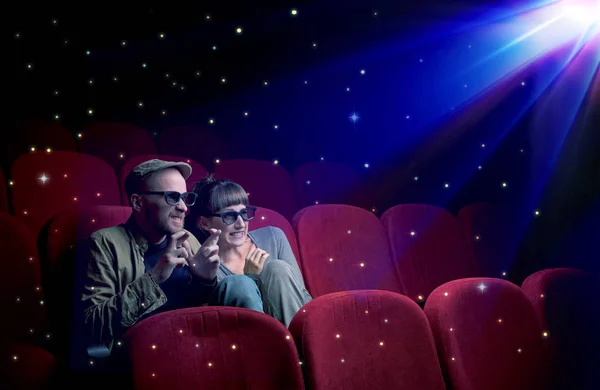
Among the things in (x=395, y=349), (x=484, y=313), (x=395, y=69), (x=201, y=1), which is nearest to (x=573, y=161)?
(x=395, y=69)

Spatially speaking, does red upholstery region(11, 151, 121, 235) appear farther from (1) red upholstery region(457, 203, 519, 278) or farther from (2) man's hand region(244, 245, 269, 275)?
(1) red upholstery region(457, 203, 519, 278)

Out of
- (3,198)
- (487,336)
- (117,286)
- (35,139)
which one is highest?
(35,139)

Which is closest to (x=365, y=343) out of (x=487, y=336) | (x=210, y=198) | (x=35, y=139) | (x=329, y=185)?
(x=487, y=336)

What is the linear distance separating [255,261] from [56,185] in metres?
0.27

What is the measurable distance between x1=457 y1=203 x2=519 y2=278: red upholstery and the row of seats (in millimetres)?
251

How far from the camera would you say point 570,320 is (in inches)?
22.1

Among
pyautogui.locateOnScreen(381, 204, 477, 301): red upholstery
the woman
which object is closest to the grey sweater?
the woman

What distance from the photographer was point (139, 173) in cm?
57

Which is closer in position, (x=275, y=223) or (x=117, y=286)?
(x=117, y=286)

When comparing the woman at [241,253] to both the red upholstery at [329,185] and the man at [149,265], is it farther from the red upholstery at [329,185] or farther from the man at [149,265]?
the red upholstery at [329,185]

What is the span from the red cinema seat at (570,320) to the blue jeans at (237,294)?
31cm

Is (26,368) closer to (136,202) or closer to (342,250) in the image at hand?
(136,202)

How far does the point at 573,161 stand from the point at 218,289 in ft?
2.30

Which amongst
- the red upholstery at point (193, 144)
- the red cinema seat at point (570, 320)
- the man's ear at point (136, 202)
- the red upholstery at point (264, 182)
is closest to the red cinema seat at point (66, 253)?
the man's ear at point (136, 202)
